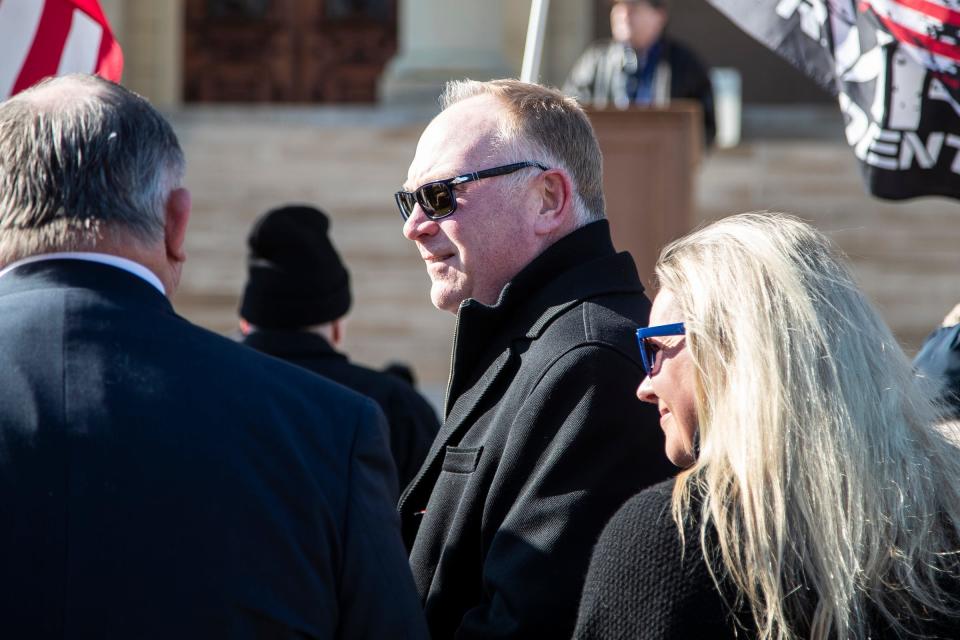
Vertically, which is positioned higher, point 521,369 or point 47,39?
point 47,39

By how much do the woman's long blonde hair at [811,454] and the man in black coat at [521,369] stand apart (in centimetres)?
35

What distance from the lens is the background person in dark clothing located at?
113 inches

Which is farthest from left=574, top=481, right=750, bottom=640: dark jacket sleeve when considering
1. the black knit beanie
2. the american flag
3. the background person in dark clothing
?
the black knit beanie

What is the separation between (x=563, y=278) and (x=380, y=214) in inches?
328

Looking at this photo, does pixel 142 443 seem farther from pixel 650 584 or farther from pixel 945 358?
pixel 945 358

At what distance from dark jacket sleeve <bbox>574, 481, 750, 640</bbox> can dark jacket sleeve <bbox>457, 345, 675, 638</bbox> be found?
0.24 metres

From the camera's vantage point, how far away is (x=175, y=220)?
76.1 inches

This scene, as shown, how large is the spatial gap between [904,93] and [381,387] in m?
1.72

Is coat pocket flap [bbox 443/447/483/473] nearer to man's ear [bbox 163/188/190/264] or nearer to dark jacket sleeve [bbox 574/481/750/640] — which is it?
dark jacket sleeve [bbox 574/481/750/640]

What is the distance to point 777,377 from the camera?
188 centimetres

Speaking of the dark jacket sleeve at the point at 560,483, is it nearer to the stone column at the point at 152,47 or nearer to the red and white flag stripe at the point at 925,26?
the red and white flag stripe at the point at 925,26

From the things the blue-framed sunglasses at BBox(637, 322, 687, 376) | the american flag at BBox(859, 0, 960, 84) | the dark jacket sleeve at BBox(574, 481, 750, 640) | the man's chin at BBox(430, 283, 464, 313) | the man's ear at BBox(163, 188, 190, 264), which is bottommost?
the dark jacket sleeve at BBox(574, 481, 750, 640)

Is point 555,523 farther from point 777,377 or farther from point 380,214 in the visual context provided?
point 380,214

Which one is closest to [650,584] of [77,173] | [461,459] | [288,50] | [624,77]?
[461,459]
